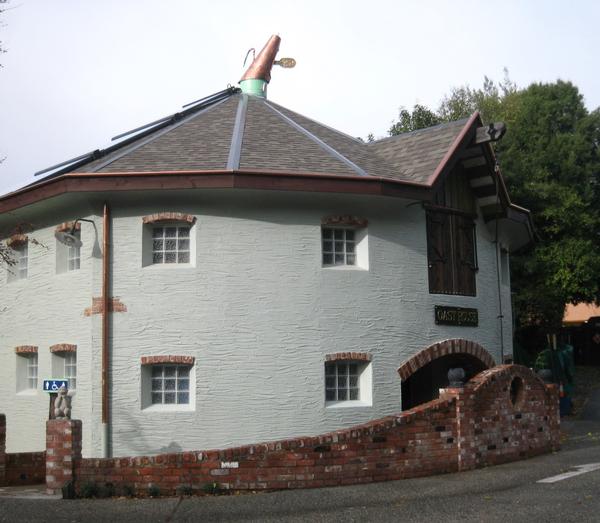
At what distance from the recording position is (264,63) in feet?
68.7

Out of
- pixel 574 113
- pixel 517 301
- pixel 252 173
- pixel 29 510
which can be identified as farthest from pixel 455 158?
pixel 574 113

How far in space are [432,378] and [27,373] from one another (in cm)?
859

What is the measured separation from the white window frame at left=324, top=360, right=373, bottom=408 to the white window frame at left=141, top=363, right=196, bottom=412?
2390 mm

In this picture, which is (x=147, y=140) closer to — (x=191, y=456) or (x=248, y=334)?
(x=248, y=334)

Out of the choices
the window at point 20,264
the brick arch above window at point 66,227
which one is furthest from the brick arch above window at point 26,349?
the brick arch above window at point 66,227

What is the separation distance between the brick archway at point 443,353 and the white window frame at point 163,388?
3859 millimetres

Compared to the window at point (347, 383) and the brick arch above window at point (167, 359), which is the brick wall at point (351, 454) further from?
the brick arch above window at point (167, 359)

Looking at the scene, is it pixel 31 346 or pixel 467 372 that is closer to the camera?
pixel 31 346

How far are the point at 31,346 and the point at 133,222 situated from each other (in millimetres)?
3451

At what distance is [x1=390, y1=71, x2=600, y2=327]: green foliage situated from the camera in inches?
1206

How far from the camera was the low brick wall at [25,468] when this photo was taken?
1322 cm

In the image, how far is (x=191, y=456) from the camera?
11.3m

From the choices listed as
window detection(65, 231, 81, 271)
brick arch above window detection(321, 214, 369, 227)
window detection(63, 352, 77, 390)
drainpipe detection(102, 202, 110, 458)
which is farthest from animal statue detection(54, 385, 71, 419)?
brick arch above window detection(321, 214, 369, 227)

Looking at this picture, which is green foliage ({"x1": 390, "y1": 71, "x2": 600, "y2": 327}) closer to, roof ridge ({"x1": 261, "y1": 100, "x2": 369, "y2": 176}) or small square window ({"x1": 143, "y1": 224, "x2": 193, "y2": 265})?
roof ridge ({"x1": 261, "y1": 100, "x2": 369, "y2": 176})
